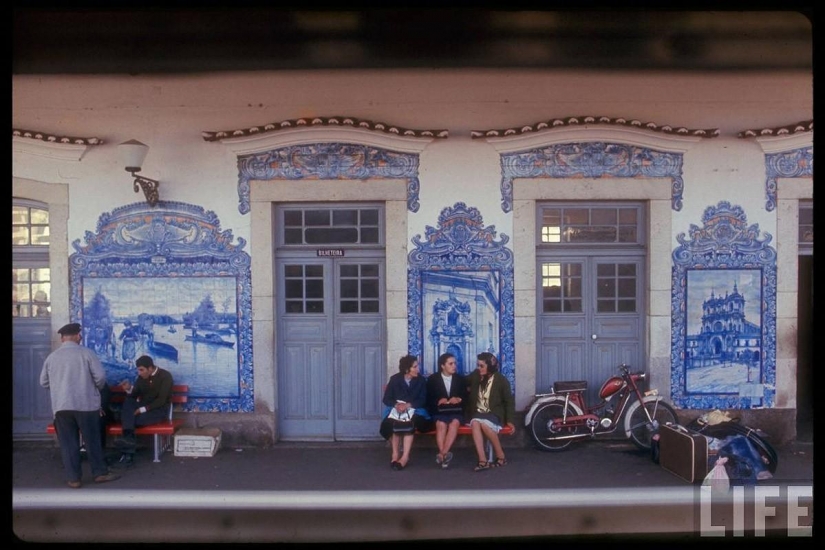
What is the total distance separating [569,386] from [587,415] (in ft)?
1.11

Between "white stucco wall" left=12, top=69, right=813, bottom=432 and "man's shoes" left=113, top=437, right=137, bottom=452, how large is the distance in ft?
5.74

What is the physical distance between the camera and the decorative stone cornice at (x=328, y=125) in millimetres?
6996

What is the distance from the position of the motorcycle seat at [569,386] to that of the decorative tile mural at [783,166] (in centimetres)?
276

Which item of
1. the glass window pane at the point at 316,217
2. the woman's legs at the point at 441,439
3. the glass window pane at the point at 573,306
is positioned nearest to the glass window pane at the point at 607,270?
the glass window pane at the point at 573,306

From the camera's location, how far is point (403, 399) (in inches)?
260

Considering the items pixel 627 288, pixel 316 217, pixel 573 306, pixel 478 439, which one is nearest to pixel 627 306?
pixel 627 288

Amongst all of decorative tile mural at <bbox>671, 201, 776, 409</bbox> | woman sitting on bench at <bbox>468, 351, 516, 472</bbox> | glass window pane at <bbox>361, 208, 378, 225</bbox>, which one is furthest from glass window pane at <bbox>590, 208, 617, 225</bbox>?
glass window pane at <bbox>361, 208, 378, 225</bbox>

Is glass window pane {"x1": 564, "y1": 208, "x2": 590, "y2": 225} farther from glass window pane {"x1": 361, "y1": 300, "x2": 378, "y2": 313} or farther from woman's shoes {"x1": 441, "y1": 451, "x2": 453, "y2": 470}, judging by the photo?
woman's shoes {"x1": 441, "y1": 451, "x2": 453, "y2": 470}

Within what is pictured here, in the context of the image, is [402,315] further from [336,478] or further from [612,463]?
[612,463]

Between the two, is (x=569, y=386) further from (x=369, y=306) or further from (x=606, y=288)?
(x=369, y=306)

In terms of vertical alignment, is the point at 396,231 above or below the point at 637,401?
above

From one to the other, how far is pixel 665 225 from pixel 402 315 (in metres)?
2.92

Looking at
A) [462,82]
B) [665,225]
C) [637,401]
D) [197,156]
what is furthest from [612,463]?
[197,156]

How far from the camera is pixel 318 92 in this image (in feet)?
23.3
